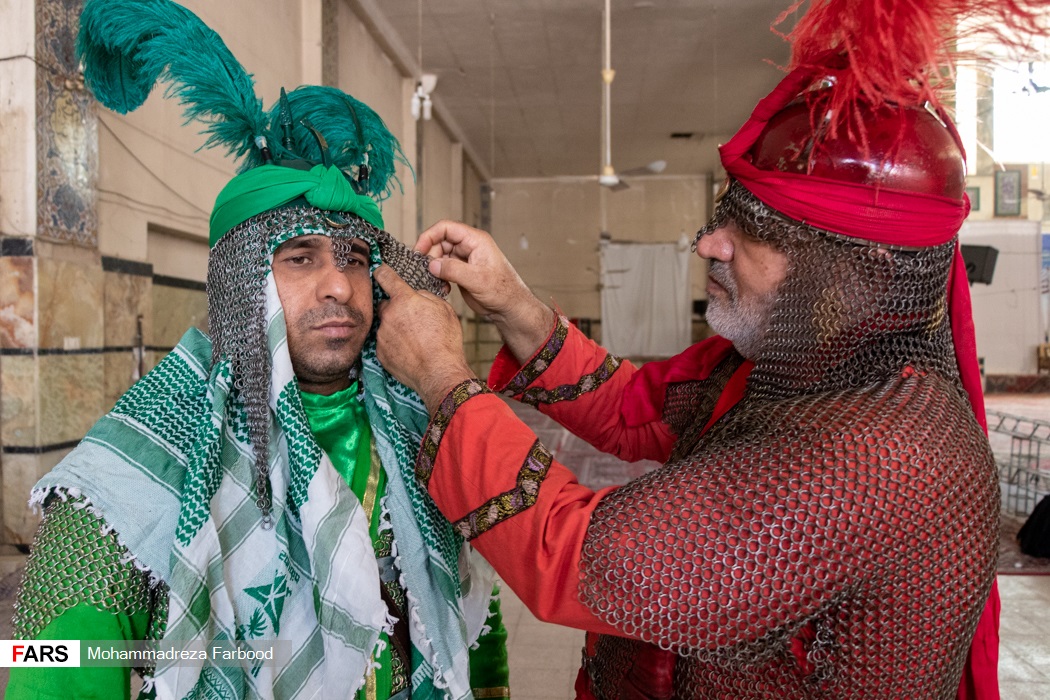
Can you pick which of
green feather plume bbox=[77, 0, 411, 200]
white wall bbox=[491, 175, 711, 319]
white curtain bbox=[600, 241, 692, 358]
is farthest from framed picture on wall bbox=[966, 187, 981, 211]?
white wall bbox=[491, 175, 711, 319]

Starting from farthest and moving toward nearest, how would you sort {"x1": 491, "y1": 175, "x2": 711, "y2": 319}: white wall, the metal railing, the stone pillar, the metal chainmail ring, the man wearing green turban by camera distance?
{"x1": 491, "y1": 175, "x2": 711, "y2": 319}: white wall
the metal railing
the stone pillar
the metal chainmail ring
the man wearing green turban

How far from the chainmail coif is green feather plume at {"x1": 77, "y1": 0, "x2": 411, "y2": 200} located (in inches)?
47.0

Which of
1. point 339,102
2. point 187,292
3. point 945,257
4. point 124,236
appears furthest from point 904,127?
point 187,292

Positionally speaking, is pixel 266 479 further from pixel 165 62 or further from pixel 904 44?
pixel 904 44

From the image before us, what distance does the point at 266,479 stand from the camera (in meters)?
1.48

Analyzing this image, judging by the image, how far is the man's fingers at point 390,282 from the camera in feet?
5.19

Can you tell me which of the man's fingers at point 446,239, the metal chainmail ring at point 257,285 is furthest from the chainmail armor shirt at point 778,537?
the man's fingers at point 446,239

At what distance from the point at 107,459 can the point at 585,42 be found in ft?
31.3

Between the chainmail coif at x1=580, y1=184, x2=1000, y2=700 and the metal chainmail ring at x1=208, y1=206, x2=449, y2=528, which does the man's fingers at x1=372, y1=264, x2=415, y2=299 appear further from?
the chainmail coif at x1=580, y1=184, x2=1000, y2=700

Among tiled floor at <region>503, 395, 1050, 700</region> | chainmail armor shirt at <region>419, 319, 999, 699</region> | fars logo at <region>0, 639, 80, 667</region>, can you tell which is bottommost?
tiled floor at <region>503, 395, 1050, 700</region>

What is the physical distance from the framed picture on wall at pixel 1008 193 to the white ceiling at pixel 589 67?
3186mm

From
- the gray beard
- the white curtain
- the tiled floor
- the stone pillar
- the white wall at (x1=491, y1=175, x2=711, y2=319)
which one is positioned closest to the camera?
the gray beard

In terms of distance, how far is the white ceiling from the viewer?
885cm

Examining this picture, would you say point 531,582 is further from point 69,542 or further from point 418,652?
point 69,542
